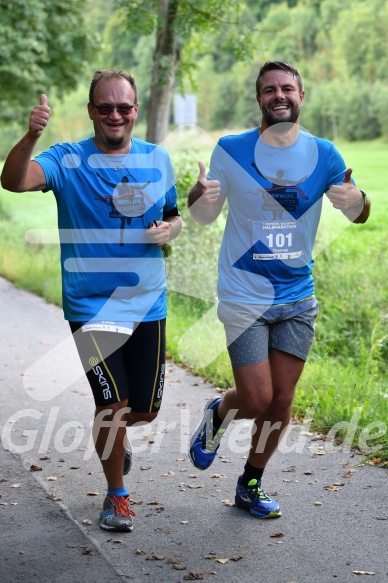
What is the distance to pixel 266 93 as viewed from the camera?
5.04m

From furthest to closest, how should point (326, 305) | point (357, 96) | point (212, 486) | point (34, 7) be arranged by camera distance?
point (357, 96), point (34, 7), point (326, 305), point (212, 486)

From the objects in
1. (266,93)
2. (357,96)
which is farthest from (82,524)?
(357,96)

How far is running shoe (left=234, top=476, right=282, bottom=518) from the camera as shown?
17.2 ft

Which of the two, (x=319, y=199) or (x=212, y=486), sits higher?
(x=319, y=199)

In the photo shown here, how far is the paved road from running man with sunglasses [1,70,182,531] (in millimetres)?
347

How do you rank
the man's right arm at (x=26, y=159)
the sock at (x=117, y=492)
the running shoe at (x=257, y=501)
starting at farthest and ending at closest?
the running shoe at (x=257, y=501) → the sock at (x=117, y=492) → the man's right arm at (x=26, y=159)

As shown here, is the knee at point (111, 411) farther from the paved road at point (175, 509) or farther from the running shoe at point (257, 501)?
the running shoe at point (257, 501)

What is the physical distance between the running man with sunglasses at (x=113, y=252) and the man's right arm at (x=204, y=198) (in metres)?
0.16

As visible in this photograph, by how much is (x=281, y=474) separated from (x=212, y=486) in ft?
1.60

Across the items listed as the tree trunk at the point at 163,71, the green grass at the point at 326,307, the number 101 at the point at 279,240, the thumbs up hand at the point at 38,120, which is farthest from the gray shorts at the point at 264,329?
the tree trunk at the point at 163,71

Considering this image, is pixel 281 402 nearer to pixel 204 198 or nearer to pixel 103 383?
pixel 103 383

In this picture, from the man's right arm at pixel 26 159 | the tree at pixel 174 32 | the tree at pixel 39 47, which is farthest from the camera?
the tree at pixel 39 47

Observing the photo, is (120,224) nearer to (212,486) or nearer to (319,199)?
(319,199)

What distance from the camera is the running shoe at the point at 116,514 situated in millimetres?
4996
